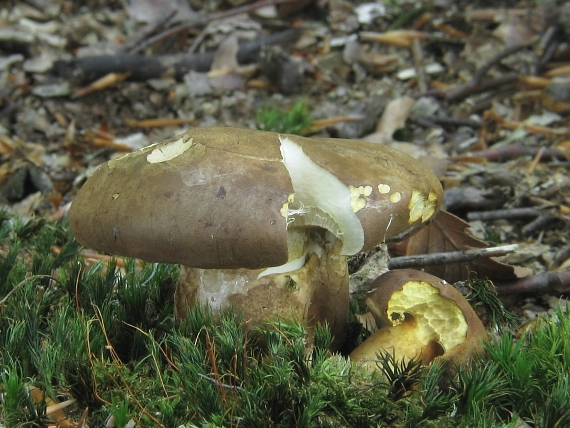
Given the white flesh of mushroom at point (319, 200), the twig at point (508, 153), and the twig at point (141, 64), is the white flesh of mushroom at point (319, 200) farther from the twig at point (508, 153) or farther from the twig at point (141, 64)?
the twig at point (141, 64)

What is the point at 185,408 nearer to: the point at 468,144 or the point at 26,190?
the point at 26,190

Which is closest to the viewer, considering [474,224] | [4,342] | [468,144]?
[4,342]

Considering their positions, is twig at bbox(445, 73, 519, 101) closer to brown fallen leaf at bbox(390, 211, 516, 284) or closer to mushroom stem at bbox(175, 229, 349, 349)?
brown fallen leaf at bbox(390, 211, 516, 284)

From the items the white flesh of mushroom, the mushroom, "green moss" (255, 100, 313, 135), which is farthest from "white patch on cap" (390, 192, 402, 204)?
"green moss" (255, 100, 313, 135)

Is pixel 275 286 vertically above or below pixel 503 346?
above

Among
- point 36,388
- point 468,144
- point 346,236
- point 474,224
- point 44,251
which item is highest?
point 346,236

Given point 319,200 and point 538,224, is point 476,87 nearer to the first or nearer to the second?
point 538,224

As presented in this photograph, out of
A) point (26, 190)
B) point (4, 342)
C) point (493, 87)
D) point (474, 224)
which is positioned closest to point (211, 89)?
point (26, 190)

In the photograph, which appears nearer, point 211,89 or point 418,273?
point 418,273
